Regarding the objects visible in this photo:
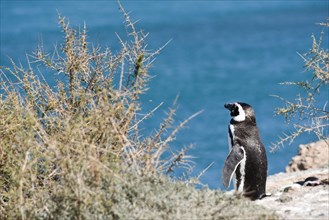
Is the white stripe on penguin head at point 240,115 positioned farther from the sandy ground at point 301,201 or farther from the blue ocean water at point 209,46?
the blue ocean water at point 209,46

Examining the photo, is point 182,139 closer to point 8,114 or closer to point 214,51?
point 214,51

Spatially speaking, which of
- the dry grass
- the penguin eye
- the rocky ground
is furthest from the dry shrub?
the dry grass

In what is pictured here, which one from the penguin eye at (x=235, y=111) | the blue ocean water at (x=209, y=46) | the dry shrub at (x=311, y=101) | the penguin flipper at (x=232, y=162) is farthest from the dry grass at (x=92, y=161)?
the blue ocean water at (x=209, y=46)

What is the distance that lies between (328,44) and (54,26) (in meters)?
16.5

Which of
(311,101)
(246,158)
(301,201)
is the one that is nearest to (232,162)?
(246,158)

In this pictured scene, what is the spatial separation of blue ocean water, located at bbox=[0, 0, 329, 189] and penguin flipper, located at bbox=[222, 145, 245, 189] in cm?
2698

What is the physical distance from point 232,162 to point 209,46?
184ft

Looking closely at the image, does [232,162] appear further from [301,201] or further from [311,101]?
[301,201]

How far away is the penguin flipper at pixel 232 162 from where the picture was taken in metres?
8.48

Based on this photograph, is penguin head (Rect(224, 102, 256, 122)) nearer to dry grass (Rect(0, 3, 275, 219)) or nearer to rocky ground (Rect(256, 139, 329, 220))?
rocky ground (Rect(256, 139, 329, 220))

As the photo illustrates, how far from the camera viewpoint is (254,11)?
76.9 metres

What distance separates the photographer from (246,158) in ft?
27.9

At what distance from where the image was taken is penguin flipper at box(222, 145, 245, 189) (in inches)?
334

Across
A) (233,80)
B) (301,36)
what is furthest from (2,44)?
(301,36)
